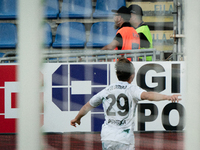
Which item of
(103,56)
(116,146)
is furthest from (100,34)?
(116,146)

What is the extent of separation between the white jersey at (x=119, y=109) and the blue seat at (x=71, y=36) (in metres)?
1.91

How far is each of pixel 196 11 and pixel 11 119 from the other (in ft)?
7.64

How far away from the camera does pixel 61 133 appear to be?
2.77m

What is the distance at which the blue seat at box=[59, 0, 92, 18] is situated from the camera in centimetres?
376

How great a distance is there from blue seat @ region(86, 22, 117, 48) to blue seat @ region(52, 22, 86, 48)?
0.43 ft

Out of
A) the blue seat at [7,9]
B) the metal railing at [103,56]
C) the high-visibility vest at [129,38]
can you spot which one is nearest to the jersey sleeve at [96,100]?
the metal railing at [103,56]

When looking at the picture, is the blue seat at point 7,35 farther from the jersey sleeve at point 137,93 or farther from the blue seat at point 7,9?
the jersey sleeve at point 137,93

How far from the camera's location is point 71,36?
11.9 ft

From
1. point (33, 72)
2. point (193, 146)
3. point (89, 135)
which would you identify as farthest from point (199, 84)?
point (89, 135)

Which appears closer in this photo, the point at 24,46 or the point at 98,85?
the point at 24,46

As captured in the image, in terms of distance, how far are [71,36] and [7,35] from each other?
890 millimetres

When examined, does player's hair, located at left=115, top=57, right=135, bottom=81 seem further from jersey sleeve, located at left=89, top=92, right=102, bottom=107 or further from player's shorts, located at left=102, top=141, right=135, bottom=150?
player's shorts, located at left=102, top=141, right=135, bottom=150

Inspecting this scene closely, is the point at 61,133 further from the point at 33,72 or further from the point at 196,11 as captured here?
the point at 196,11

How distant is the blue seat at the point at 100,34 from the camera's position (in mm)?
3552
